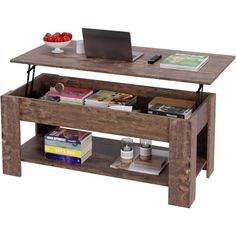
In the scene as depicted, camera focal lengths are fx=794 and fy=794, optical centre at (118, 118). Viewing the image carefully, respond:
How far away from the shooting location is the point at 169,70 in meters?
5.29

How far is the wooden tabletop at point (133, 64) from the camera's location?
516cm

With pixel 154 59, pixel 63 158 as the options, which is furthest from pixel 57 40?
pixel 63 158

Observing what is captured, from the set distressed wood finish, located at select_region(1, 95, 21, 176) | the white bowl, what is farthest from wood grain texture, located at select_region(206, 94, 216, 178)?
distressed wood finish, located at select_region(1, 95, 21, 176)

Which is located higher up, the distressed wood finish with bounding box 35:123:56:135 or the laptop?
the laptop

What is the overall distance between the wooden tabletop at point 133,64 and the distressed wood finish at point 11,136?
305mm

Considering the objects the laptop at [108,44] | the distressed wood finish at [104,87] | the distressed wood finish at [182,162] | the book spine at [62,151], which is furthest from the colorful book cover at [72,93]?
the distressed wood finish at [182,162]

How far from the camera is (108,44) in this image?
5.46m

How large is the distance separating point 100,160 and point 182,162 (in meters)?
0.76

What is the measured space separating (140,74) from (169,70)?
217mm

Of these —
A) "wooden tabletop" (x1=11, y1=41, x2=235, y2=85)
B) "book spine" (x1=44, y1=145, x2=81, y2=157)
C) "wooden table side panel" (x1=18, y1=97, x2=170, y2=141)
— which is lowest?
"book spine" (x1=44, y1=145, x2=81, y2=157)

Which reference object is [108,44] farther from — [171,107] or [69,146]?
[69,146]

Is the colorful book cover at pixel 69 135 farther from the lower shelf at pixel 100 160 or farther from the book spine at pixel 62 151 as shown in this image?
the lower shelf at pixel 100 160

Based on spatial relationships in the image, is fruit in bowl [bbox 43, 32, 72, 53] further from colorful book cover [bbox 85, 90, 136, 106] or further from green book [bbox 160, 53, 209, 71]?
green book [bbox 160, 53, 209, 71]

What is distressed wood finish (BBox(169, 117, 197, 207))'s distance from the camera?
5.03 metres
